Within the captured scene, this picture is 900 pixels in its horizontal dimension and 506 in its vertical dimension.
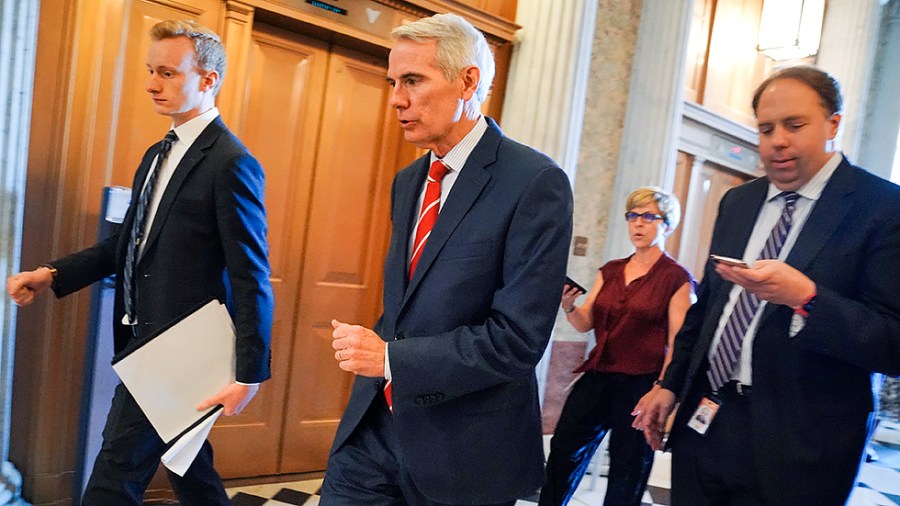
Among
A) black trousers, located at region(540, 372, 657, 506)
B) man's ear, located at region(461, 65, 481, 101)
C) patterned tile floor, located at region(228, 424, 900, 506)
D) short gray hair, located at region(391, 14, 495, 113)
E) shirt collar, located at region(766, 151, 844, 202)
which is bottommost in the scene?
patterned tile floor, located at region(228, 424, 900, 506)

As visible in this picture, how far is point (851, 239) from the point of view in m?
1.49

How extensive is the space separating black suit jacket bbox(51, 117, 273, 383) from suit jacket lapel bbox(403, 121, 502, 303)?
66 cm

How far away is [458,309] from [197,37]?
4.15 feet

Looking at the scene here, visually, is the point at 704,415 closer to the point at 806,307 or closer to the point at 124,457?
the point at 806,307

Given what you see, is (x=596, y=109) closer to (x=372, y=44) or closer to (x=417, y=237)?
(x=372, y=44)

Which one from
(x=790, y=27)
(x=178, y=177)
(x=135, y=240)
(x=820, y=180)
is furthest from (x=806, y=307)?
(x=790, y=27)

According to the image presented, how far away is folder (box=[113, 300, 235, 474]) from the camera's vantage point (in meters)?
1.79

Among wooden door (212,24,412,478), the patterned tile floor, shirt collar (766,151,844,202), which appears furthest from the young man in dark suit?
shirt collar (766,151,844,202)

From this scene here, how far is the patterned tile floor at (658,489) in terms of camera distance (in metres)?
3.37

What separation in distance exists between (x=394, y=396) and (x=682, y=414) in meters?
0.86

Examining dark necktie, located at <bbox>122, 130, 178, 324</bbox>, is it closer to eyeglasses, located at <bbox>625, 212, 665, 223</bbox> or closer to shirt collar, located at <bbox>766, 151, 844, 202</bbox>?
shirt collar, located at <bbox>766, 151, 844, 202</bbox>

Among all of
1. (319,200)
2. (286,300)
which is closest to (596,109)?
(319,200)

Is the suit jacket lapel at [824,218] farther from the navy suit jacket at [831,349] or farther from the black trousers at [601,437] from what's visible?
the black trousers at [601,437]

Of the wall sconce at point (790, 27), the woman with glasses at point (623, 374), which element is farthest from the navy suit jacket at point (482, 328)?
the wall sconce at point (790, 27)
